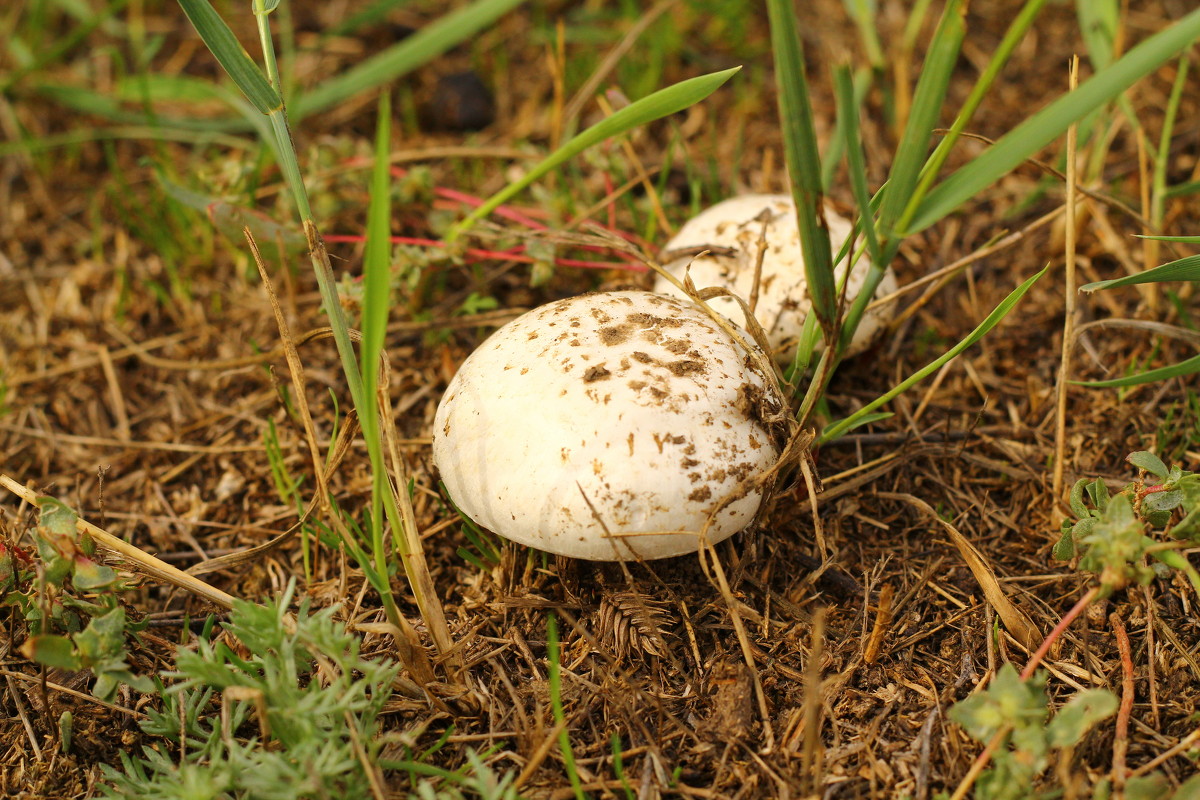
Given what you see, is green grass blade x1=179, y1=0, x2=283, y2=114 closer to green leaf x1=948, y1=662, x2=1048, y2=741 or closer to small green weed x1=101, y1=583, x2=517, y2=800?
small green weed x1=101, y1=583, x2=517, y2=800

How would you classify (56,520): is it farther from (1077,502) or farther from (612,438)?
(1077,502)

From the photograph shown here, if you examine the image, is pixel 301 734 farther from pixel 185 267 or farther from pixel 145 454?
pixel 185 267

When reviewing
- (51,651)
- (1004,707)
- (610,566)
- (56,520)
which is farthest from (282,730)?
(1004,707)

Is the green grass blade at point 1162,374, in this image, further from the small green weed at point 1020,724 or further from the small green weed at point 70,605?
the small green weed at point 70,605

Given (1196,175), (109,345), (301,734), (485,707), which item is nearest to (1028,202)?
(1196,175)

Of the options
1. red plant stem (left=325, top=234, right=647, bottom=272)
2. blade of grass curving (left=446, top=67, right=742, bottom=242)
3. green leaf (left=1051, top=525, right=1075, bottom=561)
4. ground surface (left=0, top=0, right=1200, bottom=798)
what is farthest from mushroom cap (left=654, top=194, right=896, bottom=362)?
green leaf (left=1051, top=525, right=1075, bottom=561)
